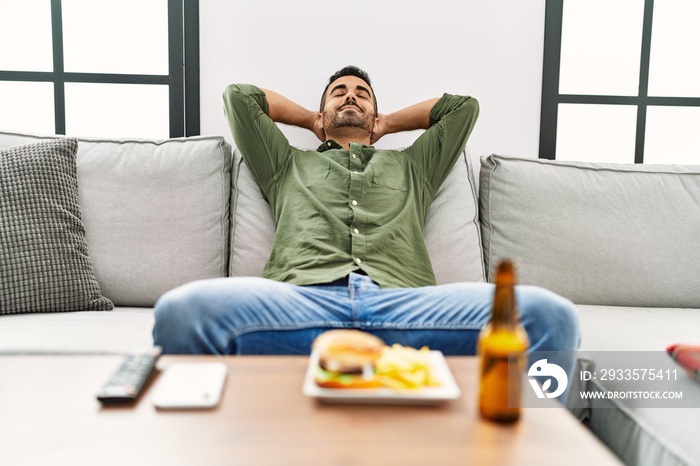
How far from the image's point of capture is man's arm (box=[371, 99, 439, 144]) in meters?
2.01

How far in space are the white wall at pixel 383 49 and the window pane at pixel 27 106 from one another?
67 centimetres

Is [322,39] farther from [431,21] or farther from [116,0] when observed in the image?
[116,0]

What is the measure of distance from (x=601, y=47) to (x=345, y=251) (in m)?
1.58

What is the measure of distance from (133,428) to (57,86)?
199 cm

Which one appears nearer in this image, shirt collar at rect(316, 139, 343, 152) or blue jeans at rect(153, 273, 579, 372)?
blue jeans at rect(153, 273, 579, 372)

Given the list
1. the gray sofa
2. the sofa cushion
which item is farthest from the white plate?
the sofa cushion

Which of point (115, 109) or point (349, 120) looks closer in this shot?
point (349, 120)

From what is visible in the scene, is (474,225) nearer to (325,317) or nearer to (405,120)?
(405,120)

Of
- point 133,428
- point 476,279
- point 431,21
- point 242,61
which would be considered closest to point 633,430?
point 476,279

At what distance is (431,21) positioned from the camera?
2.17 m

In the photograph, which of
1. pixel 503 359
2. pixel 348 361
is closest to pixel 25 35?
pixel 348 361

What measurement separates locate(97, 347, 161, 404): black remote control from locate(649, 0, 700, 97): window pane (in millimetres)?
2394

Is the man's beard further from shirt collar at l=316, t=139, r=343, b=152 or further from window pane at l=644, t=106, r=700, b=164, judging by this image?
window pane at l=644, t=106, r=700, b=164

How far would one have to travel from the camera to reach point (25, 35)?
2.19 m
